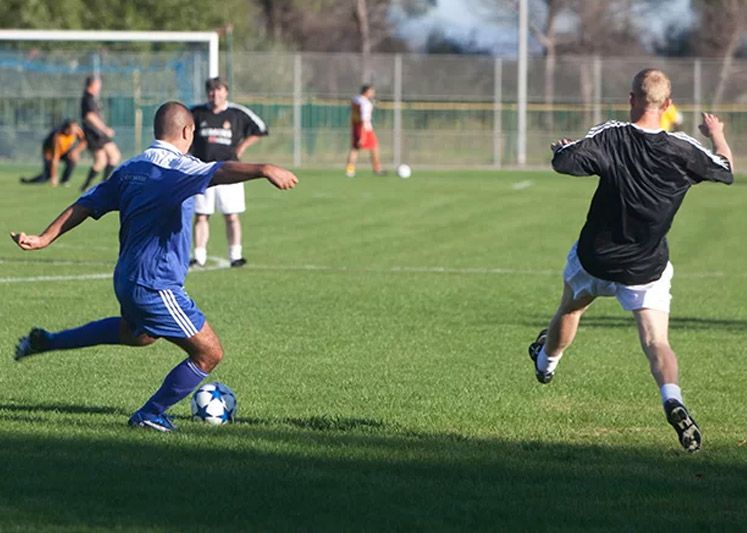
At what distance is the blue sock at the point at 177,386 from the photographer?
755 centimetres

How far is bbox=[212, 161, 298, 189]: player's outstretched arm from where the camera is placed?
22.2 feet

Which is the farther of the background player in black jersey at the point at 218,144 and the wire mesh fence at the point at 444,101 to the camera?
the wire mesh fence at the point at 444,101

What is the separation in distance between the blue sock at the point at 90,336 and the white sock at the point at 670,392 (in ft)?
8.85

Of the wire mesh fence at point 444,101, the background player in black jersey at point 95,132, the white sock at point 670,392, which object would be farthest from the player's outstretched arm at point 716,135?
the wire mesh fence at point 444,101

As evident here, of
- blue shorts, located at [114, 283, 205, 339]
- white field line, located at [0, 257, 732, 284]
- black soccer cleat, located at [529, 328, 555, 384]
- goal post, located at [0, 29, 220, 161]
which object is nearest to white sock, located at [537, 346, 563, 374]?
black soccer cleat, located at [529, 328, 555, 384]

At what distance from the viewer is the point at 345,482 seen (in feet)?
21.2

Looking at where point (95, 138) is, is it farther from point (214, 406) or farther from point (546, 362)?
point (214, 406)

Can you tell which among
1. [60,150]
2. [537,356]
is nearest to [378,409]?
[537,356]

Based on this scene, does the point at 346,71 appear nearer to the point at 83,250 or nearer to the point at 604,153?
the point at 83,250

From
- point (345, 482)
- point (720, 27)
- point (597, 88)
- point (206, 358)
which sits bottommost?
point (345, 482)

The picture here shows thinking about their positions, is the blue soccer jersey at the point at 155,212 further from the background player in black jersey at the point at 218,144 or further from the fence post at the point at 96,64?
the fence post at the point at 96,64

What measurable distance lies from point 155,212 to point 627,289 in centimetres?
228

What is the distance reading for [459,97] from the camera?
45281 mm

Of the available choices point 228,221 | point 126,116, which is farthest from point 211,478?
point 126,116
